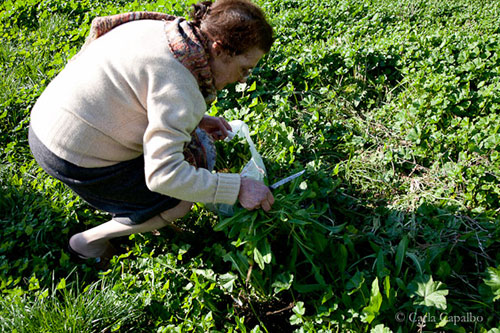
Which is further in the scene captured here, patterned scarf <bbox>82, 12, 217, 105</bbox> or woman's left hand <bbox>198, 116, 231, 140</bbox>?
woman's left hand <bbox>198, 116, 231, 140</bbox>

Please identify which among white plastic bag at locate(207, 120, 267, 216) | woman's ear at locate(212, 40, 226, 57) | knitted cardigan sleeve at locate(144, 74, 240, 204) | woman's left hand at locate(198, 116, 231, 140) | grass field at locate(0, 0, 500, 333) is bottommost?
grass field at locate(0, 0, 500, 333)

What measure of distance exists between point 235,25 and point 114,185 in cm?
92

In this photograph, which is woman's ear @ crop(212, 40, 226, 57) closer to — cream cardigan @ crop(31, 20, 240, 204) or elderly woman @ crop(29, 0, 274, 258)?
elderly woman @ crop(29, 0, 274, 258)

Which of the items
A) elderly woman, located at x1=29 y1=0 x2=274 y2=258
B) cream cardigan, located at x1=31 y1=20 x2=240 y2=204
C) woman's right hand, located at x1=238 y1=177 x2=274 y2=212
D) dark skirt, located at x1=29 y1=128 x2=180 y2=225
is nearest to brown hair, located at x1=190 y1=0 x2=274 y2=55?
elderly woman, located at x1=29 y1=0 x2=274 y2=258

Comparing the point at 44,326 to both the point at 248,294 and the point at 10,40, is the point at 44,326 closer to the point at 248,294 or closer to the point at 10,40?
the point at 248,294

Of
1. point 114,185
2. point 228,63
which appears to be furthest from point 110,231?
point 228,63

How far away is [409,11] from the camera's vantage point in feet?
14.6

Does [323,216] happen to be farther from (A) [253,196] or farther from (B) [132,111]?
(B) [132,111]

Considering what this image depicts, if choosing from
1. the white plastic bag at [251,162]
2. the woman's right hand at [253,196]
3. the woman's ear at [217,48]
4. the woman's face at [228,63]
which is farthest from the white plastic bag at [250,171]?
the woman's ear at [217,48]

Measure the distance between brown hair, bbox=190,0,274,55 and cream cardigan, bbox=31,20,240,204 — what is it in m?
0.19

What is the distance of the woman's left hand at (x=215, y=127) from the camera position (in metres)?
2.53

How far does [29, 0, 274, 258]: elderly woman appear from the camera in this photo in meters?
1.66

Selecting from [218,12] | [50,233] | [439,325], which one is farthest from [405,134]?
[50,233]

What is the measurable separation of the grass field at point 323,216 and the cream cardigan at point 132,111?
41 cm
